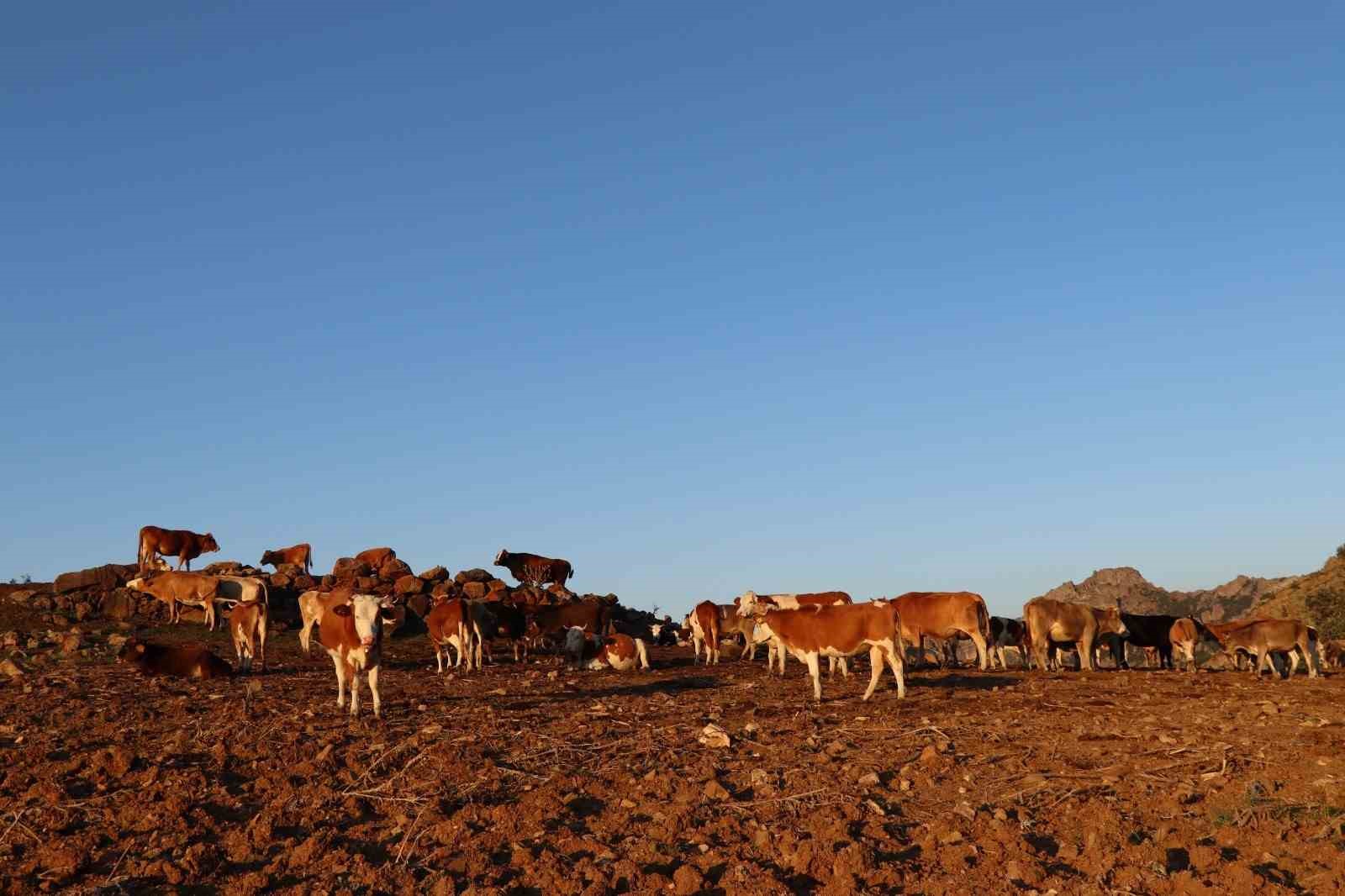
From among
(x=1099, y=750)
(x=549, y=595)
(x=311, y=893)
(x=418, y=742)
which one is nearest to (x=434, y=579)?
(x=549, y=595)

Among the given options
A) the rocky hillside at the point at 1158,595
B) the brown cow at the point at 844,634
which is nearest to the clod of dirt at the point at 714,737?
the brown cow at the point at 844,634

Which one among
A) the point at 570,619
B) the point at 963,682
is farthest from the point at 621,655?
the point at 963,682

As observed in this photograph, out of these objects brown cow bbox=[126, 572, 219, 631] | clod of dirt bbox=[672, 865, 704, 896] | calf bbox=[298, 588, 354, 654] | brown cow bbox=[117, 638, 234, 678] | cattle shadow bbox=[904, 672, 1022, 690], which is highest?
brown cow bbox=[126, 572, 219, 631]

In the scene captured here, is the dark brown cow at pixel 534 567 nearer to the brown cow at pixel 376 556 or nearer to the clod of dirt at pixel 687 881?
the brown cow at pixel 376 556

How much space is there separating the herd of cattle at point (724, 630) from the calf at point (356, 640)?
0.02m

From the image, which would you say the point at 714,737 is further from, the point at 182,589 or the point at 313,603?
the point at 182,589

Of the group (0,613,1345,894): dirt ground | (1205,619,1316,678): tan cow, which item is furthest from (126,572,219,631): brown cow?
(1205,619,1316,678): tan cow

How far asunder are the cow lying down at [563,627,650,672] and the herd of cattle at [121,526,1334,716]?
3cm

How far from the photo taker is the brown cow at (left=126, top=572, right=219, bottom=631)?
32.7m

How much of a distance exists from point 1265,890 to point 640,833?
4908 millimetres

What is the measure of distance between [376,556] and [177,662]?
17.2 m

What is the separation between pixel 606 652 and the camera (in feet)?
88.6

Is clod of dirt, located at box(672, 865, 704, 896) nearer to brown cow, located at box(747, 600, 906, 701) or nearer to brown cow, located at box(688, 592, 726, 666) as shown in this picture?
brown cow, located at box(747, 600, 906, 701)

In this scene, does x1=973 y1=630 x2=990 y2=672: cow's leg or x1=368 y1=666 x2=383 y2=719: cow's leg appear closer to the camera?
x1=368 y1=666 x2=383 y2=719: cow's leg
